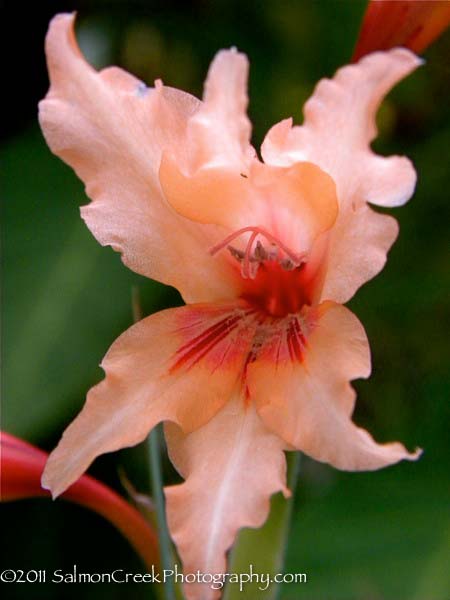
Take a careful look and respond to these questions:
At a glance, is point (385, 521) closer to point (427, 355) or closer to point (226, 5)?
point (427, 355)

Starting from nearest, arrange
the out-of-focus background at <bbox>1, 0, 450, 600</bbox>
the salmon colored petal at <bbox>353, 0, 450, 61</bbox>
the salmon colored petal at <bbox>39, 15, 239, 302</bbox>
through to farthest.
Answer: the salmon colored petal at <bbox>39, 15, 239, 302</bbox> < the salmon colored petal at <bbox>353, 0, 450, 61</bbox> < the out-of-focus background at <bbox>1, 0, 450, 600</bbox>

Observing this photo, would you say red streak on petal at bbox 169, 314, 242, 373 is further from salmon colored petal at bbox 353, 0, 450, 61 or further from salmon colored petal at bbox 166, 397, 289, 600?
salmon colored petal at bbox 353, 0, 450, 61

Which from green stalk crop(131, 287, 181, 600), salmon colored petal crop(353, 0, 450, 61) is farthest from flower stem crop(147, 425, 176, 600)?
salmon colored petal crop(353, 0, 450, 61)

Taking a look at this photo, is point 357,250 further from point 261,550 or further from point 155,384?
point 261,550

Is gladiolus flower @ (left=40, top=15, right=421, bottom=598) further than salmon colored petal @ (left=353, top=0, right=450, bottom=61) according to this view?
No

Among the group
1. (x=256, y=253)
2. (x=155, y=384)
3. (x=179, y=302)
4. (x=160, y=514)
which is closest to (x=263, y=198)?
(x=256, y=253)

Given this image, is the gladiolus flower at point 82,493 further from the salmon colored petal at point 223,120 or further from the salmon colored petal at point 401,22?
the salmon colored petal at point 401,22

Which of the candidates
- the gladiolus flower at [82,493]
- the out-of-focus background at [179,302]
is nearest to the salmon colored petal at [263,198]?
the gladiolus flower at [82,493]
